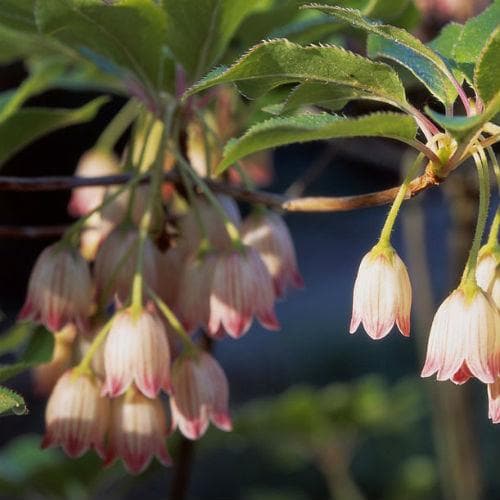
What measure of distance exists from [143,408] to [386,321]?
1.01ft

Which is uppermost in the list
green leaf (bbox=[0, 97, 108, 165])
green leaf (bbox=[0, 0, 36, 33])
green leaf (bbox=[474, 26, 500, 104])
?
green leaf (bbox=[0, 0, 36, 33])

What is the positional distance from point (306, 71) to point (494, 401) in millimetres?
306

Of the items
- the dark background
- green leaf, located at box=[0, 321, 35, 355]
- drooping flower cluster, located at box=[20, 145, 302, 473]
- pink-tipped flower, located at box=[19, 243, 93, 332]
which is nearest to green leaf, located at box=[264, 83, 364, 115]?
drooping flower cluster, located at box=[20, 145, 302, 473]

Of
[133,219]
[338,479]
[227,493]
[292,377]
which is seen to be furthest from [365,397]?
[292,377]

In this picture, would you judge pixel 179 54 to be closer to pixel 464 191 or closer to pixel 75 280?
pixel 75 280

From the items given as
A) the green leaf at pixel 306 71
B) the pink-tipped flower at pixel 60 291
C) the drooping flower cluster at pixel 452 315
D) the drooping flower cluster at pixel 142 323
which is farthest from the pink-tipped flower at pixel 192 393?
the green leaf at pixel 306 71

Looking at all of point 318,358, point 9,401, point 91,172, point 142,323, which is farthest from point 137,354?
point 318,358

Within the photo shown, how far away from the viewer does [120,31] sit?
0.99 meters

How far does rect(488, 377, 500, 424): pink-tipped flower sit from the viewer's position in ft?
2.62

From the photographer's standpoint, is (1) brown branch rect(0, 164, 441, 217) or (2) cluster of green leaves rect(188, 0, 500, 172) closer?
(2) cluster of green leaves rect(188, 0, 500, 172)

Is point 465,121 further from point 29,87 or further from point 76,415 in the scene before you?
point 29,87

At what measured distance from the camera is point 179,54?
1032 millimetres

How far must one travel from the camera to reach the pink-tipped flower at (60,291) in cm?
102

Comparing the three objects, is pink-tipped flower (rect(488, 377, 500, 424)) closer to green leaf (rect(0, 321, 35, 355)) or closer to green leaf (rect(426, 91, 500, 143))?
green leaf (rect(426, 91, 500, 143))
